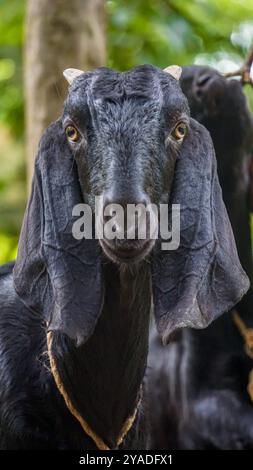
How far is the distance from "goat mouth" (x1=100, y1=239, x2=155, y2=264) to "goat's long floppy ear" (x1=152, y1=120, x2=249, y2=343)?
0.26 metres

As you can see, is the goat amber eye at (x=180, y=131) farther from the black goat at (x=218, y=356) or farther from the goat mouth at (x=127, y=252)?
the black goat at (x=218, y=356)

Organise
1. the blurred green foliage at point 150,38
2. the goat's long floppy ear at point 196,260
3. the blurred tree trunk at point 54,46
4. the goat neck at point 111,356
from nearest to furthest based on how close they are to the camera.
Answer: the goat's long floppy ear at point 196,260, the goat neck at point 111,356, the blurred tree trunk at point 54,46, the blurred green foliage at point 150,38

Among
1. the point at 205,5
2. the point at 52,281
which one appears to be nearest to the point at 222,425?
the point at 52,281

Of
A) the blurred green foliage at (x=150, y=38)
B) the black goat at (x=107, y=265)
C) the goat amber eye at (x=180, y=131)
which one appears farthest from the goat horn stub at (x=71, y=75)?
the blurred green foliage at (x=150, y=38)

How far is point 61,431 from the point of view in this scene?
420 cm

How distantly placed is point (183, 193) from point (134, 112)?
372 millimetres

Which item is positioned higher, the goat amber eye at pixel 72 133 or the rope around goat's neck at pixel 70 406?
the goat amber eye at pixel 72 133

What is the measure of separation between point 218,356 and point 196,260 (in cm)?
246

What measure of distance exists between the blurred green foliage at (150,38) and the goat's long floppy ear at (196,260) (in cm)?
307

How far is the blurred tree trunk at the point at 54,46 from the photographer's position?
6598 mm

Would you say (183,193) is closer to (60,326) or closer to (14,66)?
(60,326)

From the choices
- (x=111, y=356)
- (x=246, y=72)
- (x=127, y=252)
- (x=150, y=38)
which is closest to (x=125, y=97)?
(x=127, y=252)

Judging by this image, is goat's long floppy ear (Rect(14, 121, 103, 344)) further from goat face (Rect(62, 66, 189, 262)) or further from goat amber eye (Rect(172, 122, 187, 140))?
goat amber eye (Rect(172, 122, 187, 140))
